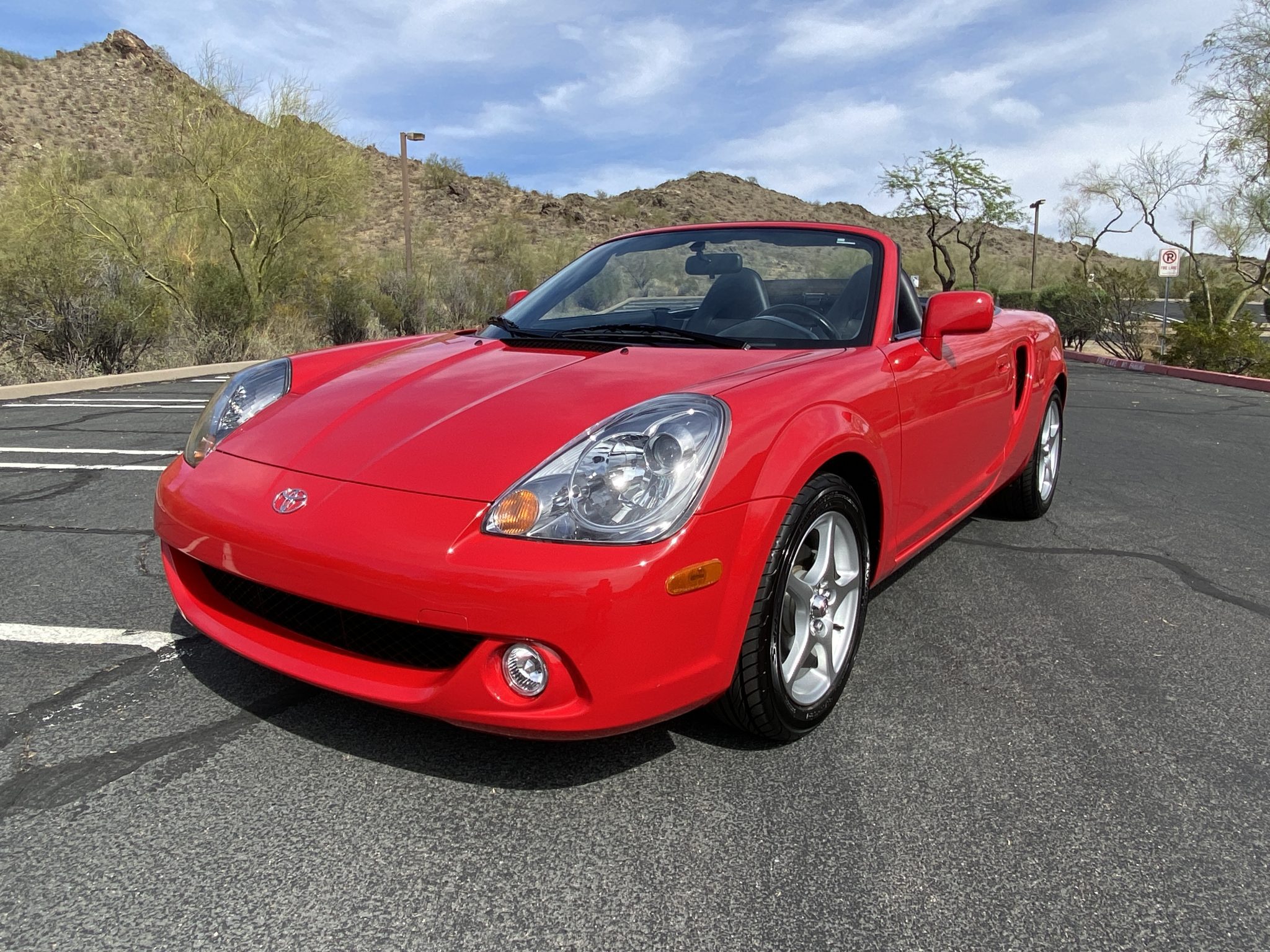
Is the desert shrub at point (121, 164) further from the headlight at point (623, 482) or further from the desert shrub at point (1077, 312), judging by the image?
the headlight at point (623, 482)

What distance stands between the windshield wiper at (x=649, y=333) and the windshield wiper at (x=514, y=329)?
0.25 ft

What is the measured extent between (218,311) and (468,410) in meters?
14.3

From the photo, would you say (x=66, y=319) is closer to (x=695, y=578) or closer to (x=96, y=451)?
(x=96, y=451)

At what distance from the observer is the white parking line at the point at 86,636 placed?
9.17 ft

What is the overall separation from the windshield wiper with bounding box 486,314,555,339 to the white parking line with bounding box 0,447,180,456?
3.60m

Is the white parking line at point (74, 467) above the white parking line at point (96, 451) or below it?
below

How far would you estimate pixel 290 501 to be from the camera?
2.09m

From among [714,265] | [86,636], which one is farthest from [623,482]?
[86,636]

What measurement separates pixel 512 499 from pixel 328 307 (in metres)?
17.7

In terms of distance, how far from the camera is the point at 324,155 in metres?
18.3

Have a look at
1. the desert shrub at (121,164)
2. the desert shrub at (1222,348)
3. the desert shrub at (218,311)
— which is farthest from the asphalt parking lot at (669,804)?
the desert shrub at (121,164)

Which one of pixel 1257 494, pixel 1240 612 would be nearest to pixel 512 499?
pixel 1240 612

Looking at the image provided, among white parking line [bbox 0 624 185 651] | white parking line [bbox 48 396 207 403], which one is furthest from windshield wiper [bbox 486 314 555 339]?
white parking line [bbox 48 396 207 403]

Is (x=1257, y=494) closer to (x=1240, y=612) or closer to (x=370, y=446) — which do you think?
(x=1240, y=612)
